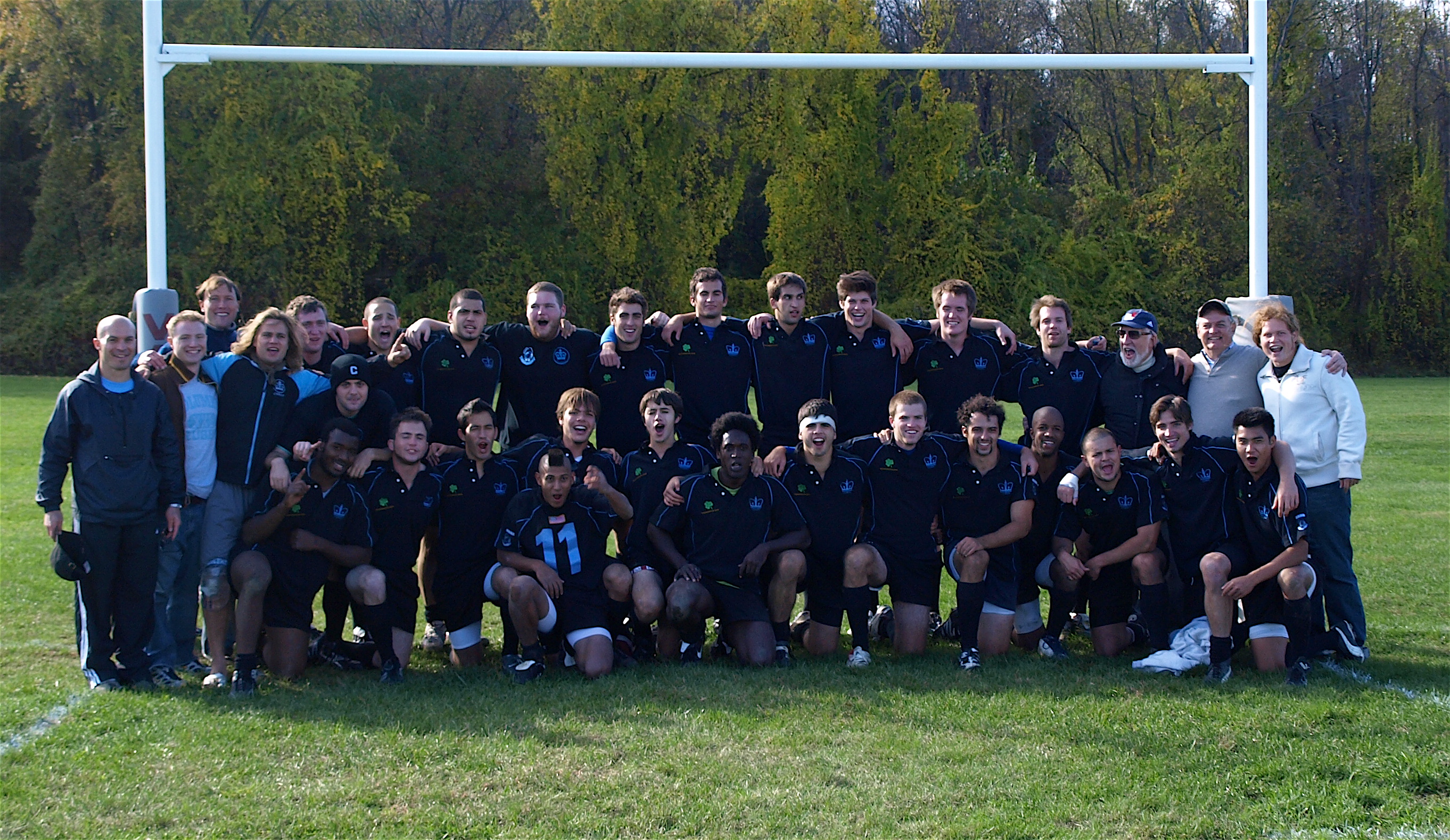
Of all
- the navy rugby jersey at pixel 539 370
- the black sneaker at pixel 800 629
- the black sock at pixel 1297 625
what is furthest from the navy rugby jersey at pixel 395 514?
the black sock at pixel 1297 625

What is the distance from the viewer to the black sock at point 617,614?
18.2 feet

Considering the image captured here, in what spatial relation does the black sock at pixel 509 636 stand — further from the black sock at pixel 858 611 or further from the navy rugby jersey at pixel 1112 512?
the navy rugby jersey at pixel 1112 512

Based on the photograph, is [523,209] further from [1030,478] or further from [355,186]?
[1030,478]

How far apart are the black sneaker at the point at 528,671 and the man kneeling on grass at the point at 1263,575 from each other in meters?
2.82

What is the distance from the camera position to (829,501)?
5.71 meters

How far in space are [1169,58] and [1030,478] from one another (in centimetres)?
262

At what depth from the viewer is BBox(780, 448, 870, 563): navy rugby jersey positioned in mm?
5684

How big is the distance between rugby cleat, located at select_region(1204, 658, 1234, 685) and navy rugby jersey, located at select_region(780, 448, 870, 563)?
1.64 meters

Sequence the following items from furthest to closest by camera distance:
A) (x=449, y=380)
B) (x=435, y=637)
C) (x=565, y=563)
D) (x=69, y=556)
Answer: (x=449, y=380) < (x=435, y=637) < (x=565, y=563) < (x=69, y=556)

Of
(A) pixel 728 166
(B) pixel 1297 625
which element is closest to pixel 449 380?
(B) pixel 1297 625

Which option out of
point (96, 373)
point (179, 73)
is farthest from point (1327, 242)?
point (96, 373)

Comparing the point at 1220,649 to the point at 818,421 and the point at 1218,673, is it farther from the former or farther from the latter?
the point at 818,421

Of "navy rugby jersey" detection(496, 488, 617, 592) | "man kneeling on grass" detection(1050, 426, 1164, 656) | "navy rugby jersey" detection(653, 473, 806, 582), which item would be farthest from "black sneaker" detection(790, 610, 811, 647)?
"man kneeling on grass" detection(1050, 426, 1164, 656)

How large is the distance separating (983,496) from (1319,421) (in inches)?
61.1
